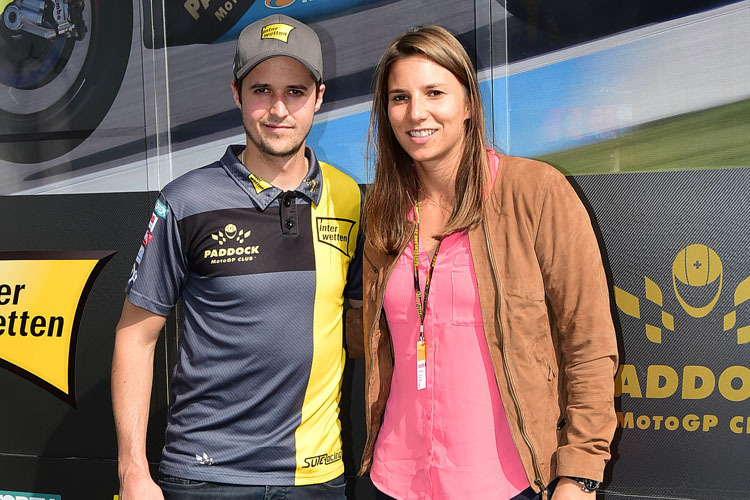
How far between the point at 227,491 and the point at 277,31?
1.06 metres

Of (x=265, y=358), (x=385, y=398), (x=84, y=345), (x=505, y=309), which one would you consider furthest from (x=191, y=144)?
(x=505, y=309)

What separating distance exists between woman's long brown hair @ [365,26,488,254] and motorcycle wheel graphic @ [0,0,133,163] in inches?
45.1

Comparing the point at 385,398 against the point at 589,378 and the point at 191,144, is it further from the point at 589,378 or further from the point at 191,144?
the point at 191,144

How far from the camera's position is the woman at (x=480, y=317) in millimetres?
1376

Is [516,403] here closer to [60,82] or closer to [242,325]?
[242,325]

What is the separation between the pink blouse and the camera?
1415 millimetres

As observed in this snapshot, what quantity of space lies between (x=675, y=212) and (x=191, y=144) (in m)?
1.50

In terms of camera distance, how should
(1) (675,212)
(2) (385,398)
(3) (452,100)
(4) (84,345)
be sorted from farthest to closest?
(4) (84,345)
(1) (675,212)
(2) (385,398)
(3) (452,100)

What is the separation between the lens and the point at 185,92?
89.7 inches

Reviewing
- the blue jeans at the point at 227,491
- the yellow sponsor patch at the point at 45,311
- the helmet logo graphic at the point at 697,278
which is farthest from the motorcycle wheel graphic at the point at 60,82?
the helmet logo graphic at the point at 697,278

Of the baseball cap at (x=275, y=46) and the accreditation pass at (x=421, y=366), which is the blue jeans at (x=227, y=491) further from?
the baseball cap at (x=275, y=46)

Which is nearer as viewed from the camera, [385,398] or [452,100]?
[452,100]

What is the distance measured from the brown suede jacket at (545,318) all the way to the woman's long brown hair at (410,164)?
0.05 m

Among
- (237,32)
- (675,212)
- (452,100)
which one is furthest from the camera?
(237,32)
